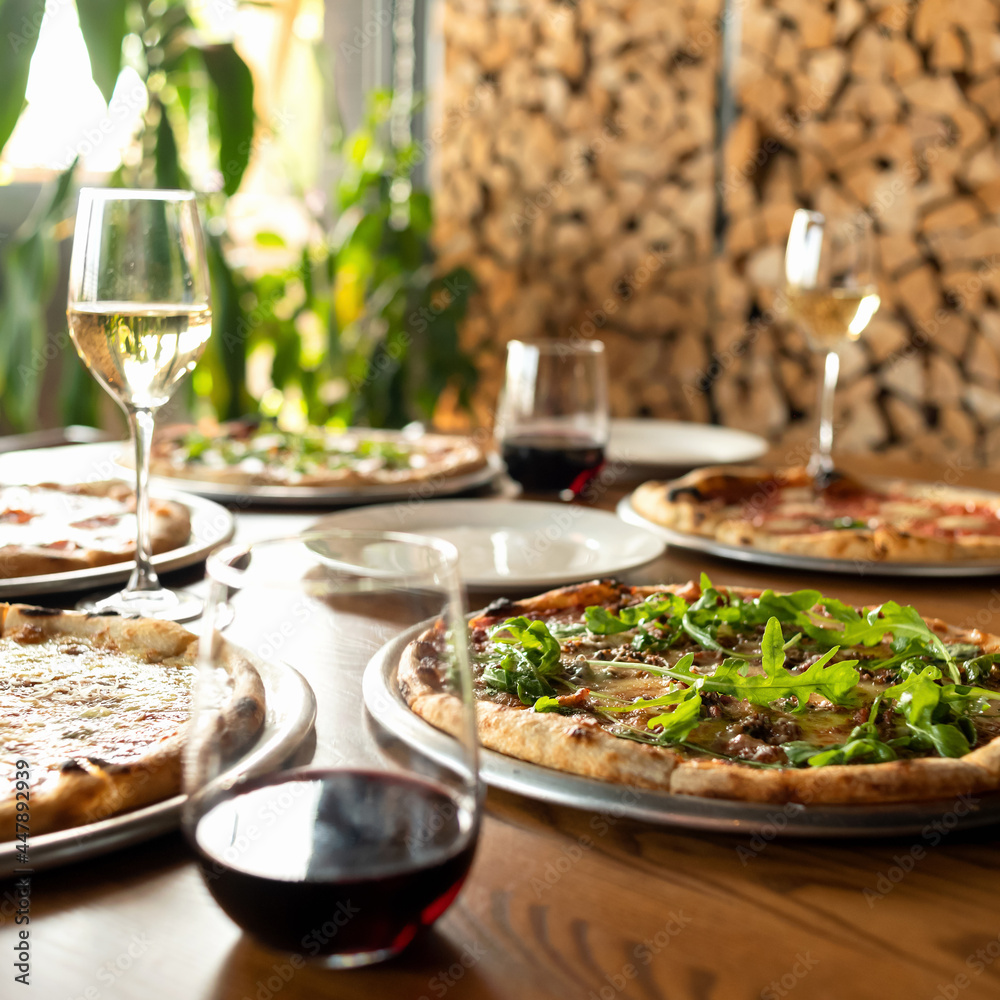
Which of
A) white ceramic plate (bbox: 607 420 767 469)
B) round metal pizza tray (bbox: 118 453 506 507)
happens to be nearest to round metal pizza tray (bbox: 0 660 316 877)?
round metal pizza tray (bbox: 118 453 506 507)

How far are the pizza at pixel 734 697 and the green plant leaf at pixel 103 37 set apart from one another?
2446 millimetres

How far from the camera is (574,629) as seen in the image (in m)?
1.08

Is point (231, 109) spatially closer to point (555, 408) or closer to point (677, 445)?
point (677, 445)

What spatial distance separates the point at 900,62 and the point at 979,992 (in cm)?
447

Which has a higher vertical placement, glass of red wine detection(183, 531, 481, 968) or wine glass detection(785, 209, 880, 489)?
wine glass detection(785, 209, 880, 489)

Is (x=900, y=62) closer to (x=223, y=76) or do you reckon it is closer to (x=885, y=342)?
(x=885, y=342)

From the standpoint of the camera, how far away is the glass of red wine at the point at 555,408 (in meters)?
1.80

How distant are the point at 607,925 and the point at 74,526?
113 cm

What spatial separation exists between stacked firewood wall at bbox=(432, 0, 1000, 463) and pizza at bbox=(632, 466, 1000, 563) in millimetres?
2644

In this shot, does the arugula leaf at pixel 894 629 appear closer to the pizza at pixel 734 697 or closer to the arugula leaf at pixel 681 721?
the pizza at pixel 734 697

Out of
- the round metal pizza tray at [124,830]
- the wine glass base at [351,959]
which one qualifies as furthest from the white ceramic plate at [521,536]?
the wine glass base at [351,959]

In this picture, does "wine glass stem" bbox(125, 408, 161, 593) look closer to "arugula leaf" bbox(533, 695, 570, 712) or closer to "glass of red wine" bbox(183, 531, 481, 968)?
"arugula leaf" bbox(533, 695, 570, 712)

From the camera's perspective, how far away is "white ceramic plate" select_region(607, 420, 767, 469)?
222cm

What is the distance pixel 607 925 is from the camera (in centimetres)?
63
